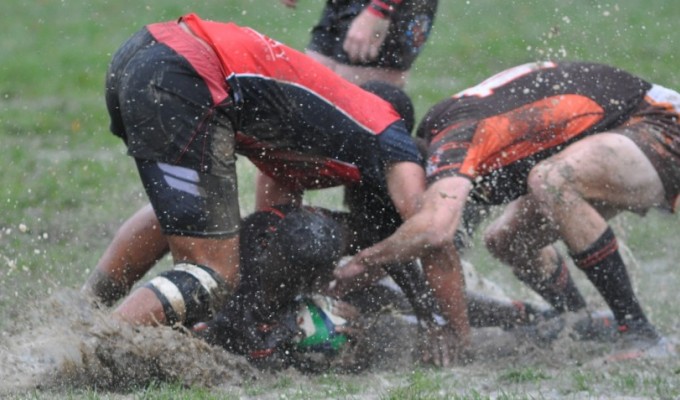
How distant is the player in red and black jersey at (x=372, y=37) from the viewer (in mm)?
5820

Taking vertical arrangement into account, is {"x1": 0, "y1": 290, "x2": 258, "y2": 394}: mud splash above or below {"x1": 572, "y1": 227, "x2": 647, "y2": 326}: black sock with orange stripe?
above

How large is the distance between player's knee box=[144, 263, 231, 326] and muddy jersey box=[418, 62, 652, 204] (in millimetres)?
1114

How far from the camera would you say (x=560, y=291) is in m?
5.91

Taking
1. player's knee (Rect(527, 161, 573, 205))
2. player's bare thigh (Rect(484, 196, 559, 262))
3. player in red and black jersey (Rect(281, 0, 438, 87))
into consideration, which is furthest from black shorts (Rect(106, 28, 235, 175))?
player's bare thigh (Rect(484, 196, 559, 262))

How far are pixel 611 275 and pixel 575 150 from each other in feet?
1.84

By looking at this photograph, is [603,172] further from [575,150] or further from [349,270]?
[349,270]

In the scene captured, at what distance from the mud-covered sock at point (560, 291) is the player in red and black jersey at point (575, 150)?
290 mm

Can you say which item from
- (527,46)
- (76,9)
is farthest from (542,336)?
(76,9)

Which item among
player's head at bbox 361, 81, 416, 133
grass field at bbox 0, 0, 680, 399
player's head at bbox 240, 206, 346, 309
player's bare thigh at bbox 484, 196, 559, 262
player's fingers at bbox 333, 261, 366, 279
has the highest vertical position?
player's head at bbox 361, 81, 416, 133

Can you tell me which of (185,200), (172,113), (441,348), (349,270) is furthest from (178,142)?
(441,348)

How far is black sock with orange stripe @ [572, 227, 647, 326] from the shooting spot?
543 centimetres

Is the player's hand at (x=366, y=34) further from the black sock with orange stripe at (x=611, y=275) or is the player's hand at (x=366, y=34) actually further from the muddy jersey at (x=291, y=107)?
the black sock with orange stripe at (x=611, y=275)

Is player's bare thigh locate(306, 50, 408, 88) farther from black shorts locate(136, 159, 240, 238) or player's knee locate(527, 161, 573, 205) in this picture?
black shorts locate(136, 159, 240, 238)

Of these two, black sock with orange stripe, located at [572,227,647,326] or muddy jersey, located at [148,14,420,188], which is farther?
black sock with orange stripe, located at [572,227,647,326]
